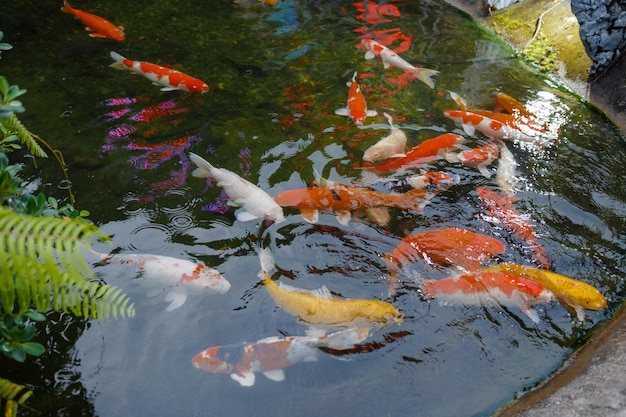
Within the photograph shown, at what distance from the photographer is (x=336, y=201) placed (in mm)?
4777

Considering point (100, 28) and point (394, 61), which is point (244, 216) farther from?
point (100, 28)

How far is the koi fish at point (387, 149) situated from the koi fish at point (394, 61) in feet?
5.40

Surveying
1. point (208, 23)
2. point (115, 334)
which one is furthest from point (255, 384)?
point (208, 23)

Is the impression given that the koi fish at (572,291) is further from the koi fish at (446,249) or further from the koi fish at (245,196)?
the koi fish at (245,196)

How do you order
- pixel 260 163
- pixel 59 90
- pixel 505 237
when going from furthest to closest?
pixel 59 90 → pixel 260 163 → pixel 505 237

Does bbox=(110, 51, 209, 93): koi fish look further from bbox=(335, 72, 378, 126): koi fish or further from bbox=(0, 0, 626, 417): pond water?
bbox=(335, 72, 378, 126): koi fish

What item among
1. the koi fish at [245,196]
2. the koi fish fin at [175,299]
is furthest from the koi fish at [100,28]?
the koi fish fin at [175,299]

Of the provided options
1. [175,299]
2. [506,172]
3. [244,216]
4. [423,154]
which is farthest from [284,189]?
[506,172]

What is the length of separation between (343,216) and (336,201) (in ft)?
0.49

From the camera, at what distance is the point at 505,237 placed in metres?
4.64

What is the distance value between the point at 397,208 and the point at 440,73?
312cm

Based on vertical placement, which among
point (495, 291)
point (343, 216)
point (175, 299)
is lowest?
point (175, 299)

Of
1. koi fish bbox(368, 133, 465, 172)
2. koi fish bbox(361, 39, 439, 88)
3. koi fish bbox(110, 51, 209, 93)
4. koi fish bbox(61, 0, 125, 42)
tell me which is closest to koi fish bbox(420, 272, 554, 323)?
koi fish bbox(368, 133, 465, 172)

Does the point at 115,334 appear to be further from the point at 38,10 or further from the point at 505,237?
the point at 38,10
